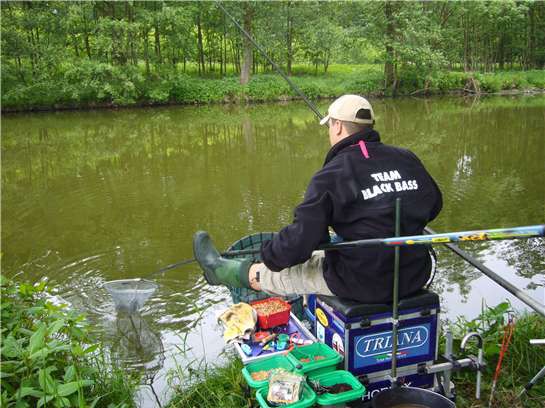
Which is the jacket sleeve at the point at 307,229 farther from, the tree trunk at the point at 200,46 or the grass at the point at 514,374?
the tree trunk at the point at 200,46

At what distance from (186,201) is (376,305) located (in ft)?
17.0

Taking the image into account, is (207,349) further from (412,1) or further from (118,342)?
(412,1)

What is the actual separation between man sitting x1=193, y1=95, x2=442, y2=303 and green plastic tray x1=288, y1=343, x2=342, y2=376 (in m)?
0.27

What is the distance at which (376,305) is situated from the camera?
7.61ft

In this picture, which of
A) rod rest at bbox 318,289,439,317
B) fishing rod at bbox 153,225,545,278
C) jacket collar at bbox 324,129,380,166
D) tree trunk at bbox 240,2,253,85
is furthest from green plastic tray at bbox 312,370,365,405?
tree trunk at bbox 240,2,253,85

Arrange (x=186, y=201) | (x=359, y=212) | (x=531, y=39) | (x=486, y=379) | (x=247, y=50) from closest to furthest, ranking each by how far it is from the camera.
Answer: (x=359, y=212)
(x=486, y=379)
(x=186, y=201)
(x=247, y=50)
(x=531, y=39)

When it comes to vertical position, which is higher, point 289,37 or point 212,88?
point 289,37

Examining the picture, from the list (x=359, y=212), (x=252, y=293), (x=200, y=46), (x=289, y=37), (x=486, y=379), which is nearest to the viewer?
(x=359, y=212)

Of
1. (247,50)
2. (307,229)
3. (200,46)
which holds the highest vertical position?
(200,46)

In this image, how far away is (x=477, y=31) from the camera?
30.3 metres

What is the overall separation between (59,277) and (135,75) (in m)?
17.0

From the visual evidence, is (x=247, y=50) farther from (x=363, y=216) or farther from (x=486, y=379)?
(x=363, y=216)

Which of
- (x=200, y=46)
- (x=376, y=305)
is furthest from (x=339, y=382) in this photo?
(x=200, y=46)

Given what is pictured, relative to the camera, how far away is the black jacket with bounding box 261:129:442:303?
223cm
